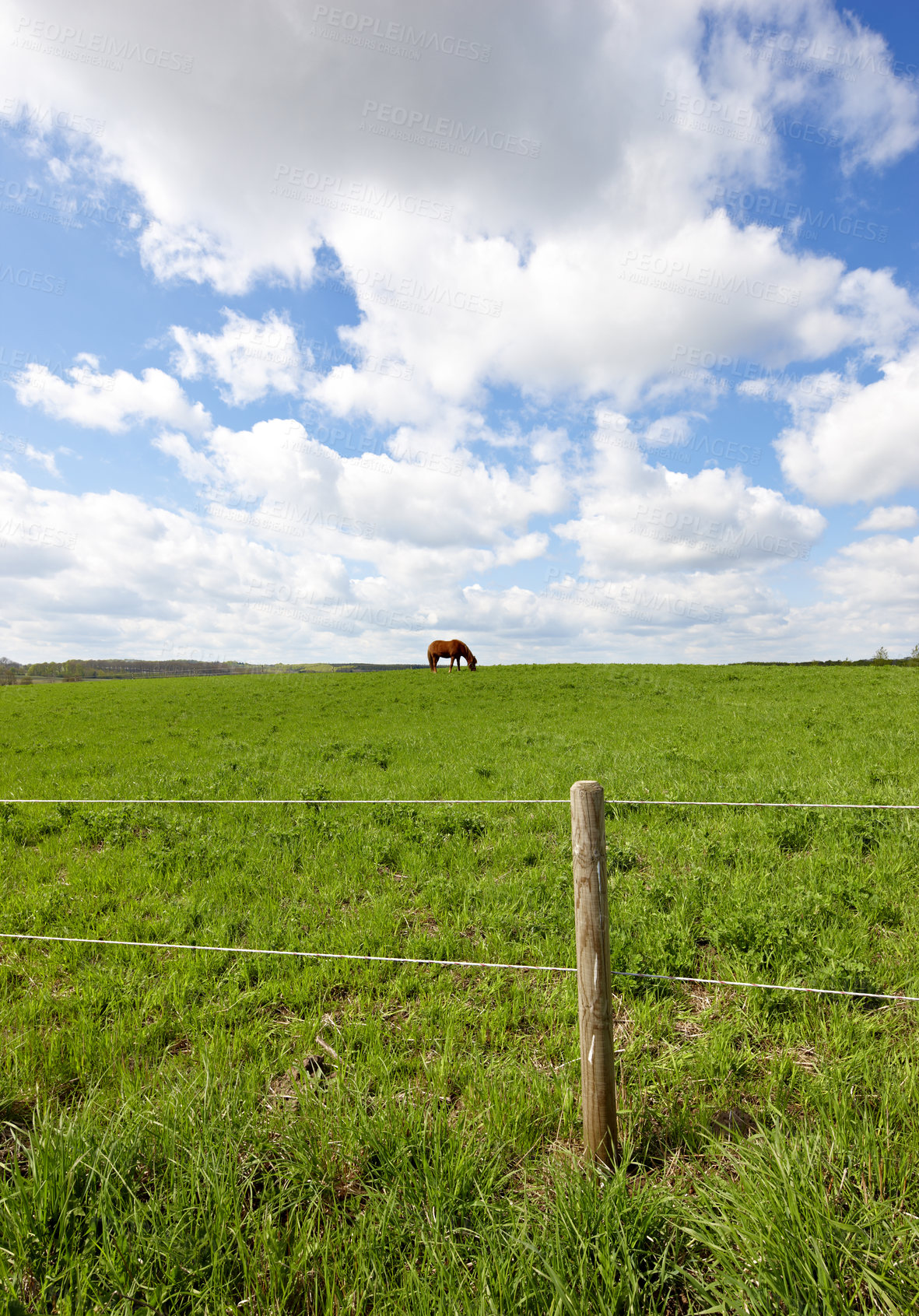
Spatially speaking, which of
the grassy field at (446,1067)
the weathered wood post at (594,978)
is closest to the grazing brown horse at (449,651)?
the grassy field at (446,1067)

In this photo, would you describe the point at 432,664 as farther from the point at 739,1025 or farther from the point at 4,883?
the point at 739,1025

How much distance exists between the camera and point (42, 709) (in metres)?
28.8

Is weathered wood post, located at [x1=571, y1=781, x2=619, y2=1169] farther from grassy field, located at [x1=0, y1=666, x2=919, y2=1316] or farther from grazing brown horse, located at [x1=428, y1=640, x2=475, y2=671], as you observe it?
grazing brown horse, located at [x1=428, y1=640, x2=475, y2=671]

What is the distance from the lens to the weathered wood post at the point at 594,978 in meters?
2.86

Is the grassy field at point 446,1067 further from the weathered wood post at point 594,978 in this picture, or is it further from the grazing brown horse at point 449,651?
the grazing brown horse at point 449,651

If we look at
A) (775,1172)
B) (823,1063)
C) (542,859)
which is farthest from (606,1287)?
(542,859)

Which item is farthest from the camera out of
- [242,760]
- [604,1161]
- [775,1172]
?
[242,760]

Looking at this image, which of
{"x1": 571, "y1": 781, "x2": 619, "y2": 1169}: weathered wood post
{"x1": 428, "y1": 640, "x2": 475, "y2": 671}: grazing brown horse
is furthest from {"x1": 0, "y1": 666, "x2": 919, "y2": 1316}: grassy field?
{"x1": 428, "y1": 640, "x2": 475, "y2": 671}: grazing brown horse

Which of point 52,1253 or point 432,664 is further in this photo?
point 432,664

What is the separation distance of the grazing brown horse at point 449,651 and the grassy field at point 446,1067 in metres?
37.3

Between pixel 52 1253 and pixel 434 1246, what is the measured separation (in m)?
1.68

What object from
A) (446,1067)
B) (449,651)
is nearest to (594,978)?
(446,1067)

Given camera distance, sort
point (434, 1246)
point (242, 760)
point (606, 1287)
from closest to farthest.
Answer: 1. point (606, 1287)
2. point (434, 1246)
3. point (242, 760)

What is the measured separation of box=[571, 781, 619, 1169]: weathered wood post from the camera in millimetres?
2859
